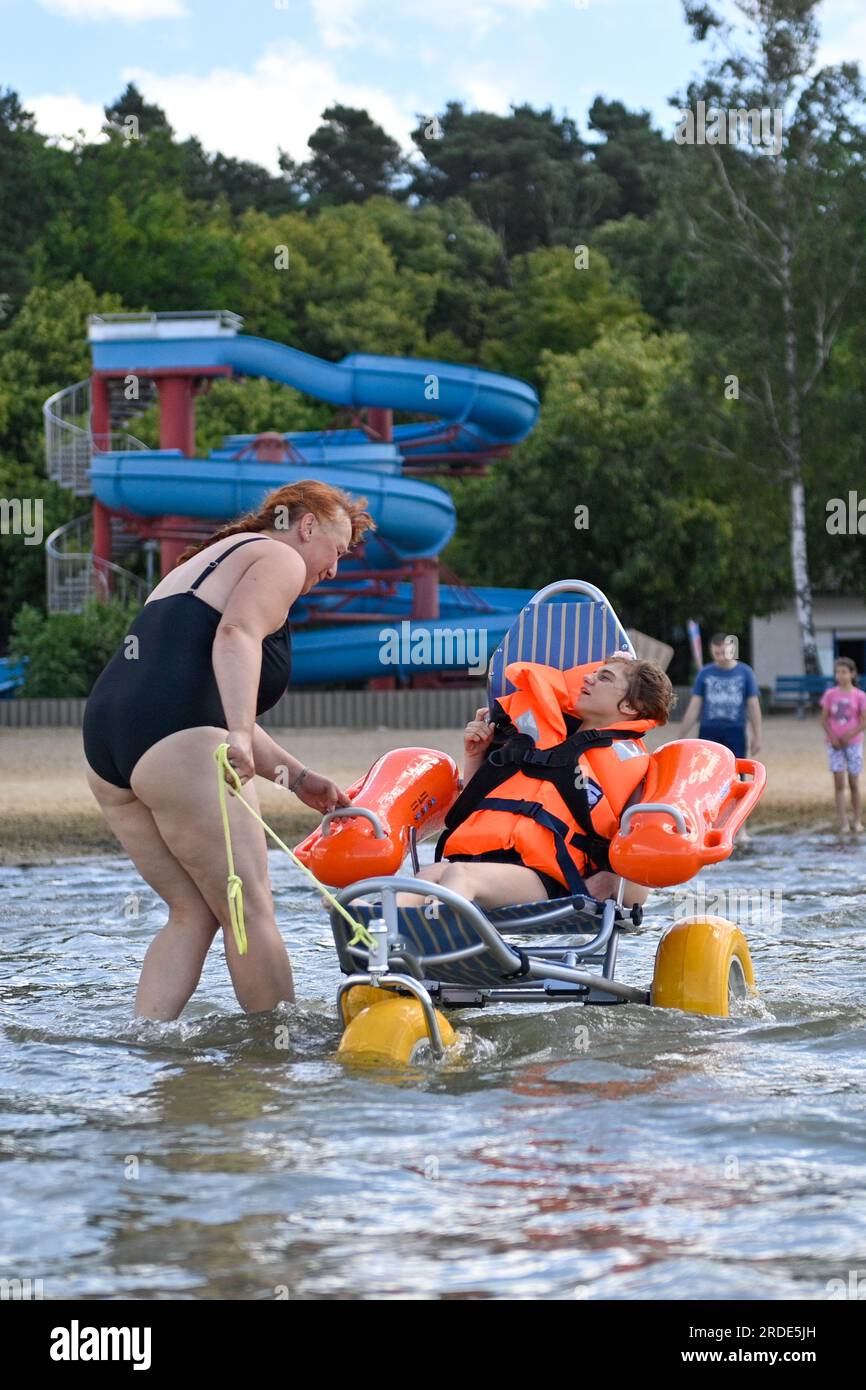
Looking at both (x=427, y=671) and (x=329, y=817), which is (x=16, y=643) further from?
(x=329, y=817)

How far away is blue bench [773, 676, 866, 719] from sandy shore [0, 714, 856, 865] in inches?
97.9

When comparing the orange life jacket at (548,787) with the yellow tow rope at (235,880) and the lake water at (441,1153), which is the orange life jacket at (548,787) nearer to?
the lake water at (441,1153)

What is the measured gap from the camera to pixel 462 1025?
669 cm

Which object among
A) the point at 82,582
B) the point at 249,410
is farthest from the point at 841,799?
the point at 249,410

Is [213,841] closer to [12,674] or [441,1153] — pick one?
[441,1153]

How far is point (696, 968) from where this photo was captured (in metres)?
6.58

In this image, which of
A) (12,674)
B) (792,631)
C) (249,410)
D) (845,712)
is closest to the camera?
(845,712)

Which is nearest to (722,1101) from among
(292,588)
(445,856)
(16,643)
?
(445,856)

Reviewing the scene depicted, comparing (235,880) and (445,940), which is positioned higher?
(235,880)

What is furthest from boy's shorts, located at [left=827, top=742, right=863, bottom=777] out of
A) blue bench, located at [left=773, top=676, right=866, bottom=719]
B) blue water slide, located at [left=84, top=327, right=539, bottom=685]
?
blue bench, located at [left=773, top=676, right=866, bottom=719]

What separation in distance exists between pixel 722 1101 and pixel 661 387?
40.3 metres

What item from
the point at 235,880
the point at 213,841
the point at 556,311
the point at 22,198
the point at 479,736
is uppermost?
the point at 22,198

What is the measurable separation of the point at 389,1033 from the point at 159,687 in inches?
52.4

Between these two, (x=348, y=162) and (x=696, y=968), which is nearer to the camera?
(x=696, y=968)
